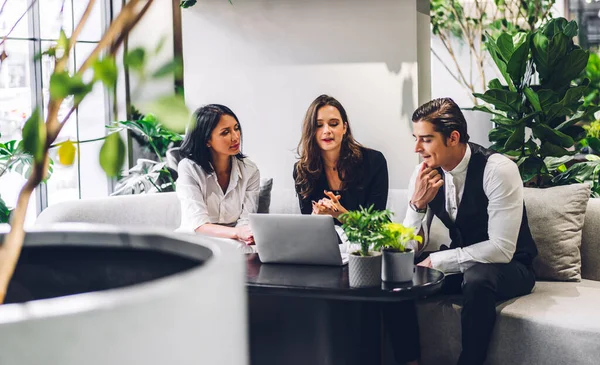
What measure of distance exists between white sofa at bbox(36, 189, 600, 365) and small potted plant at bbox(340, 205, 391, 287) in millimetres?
766

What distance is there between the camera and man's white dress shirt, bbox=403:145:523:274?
3.22 m

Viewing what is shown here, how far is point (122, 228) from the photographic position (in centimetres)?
47

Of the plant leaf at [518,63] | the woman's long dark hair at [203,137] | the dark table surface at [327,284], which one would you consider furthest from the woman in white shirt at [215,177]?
the plant leaf at [518,63]

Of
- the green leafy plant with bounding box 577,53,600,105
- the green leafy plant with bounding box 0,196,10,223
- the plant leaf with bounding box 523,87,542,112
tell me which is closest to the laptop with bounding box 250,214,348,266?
the plant leaf with bounding box 523,87,542,112

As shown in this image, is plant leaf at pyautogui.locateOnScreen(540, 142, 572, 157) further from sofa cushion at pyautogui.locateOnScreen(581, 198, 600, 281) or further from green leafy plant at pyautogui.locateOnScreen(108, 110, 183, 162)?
green leafy plant at pyautogui.locateOnScreen(108, 110, 183, 162)

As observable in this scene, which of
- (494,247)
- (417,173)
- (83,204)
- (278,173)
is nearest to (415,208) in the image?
(417,173)

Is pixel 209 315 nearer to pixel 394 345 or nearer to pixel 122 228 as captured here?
pixel 122 228

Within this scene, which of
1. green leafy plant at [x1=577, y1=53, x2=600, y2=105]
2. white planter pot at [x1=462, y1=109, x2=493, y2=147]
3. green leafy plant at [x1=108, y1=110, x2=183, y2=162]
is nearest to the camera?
green leafy plant at [x1=108, y1=110, x2=183, y2=162]

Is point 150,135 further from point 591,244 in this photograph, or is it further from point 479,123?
point 591,244

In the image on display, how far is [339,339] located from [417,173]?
0.93 m

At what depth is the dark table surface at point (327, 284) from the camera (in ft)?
8.84

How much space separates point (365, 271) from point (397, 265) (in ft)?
0.47

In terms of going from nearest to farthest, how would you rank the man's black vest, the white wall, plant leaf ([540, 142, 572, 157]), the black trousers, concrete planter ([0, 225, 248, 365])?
1. concrete planter ([0, 225, 248, 365])
2. the black trousers
3. the man's black vest
4. plant leaf ([540, 142, 572, 157])
5. the white wall

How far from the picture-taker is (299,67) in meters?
4.77
